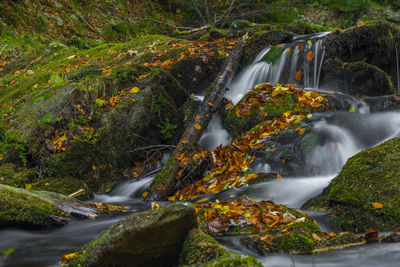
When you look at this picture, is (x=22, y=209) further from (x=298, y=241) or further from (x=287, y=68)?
(x=287, y=68)

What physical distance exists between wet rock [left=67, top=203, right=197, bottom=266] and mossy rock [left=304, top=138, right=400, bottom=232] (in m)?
1.75

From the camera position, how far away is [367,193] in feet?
8.97

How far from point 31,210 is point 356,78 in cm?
693

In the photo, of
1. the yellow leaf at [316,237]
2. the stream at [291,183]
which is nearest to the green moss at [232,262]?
the stream at [291,183]

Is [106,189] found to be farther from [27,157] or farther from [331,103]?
[331,103]

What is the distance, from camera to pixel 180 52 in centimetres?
725

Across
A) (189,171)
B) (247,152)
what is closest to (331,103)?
(247,152)

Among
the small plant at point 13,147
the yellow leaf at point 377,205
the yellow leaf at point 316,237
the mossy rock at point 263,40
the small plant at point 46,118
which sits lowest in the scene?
the yellow leaf at point 377,205

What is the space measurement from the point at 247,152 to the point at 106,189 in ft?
8.04

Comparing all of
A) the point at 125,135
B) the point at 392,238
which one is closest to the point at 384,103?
the point at 392,238

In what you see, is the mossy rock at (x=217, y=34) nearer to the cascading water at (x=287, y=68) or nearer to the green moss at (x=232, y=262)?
the cascading water at (x=287, y=68)

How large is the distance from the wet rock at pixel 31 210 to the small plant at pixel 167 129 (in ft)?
8.48

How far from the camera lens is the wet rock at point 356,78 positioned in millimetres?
6672

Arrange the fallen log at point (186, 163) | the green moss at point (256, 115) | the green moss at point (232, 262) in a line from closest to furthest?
the green moss at point (232, 262) → the fallen log at point (186, 163) → the green moss at point (256, 115)
